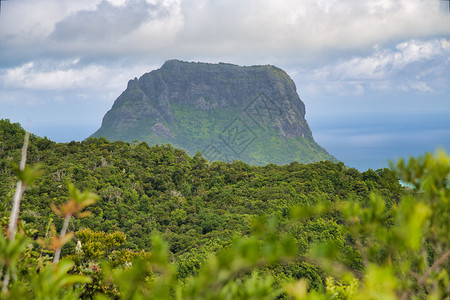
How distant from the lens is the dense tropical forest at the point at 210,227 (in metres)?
1.87

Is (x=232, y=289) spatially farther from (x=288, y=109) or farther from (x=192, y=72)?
(x=192, y=72)

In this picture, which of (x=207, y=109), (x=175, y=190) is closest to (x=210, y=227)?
(x=175, y=190)

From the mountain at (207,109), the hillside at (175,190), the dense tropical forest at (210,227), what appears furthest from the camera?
the mountain at (207,109)

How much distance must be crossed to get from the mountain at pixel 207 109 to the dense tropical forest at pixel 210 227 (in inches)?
2582

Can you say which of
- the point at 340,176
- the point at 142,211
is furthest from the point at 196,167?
the point at 340,176

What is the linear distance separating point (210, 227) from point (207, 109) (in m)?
97.2

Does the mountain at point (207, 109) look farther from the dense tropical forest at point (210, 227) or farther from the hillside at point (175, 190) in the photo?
the dense tropical forest at point (210, 227)

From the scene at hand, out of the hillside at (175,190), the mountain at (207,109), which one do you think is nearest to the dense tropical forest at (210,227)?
the hillside at (175,190)

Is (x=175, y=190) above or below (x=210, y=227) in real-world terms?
above

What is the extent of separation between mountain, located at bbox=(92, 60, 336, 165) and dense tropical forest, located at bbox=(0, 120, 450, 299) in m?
65.6

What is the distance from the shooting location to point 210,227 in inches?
725

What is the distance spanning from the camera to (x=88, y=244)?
7547 millimetres

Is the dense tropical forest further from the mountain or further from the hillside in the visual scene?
the mountain

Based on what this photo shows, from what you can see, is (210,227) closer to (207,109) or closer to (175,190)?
(175,190)
